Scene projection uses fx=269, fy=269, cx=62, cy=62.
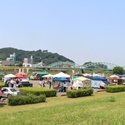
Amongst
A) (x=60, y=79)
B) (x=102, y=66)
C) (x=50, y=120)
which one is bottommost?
(x=50, y=120)

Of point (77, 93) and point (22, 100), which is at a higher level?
point (77, 93)

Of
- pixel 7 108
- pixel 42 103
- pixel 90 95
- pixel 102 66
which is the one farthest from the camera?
pixel 102 66

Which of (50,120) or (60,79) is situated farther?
(60,79)

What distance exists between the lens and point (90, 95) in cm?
2633

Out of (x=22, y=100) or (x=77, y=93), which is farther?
(x=77, y=93)

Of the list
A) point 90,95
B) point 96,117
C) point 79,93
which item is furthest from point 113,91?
point 96,117

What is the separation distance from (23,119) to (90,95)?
14.1 metres

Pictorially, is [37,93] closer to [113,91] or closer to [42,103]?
[42,103]

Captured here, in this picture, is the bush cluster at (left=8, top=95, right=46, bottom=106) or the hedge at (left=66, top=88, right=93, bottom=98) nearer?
the bush cluster at (left=8, top=95, right=46, bottom=106)

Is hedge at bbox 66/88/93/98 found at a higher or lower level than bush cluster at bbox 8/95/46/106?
higher

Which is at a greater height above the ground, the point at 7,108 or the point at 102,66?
the point at 102,66

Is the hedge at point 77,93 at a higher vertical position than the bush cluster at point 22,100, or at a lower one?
higher

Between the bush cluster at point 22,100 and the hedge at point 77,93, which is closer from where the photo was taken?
the bush cluster at point 22,100

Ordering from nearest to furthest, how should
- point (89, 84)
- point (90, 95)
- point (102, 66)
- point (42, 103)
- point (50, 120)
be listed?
point (50, 120) → point (42, 103) → point (90, 95) → point (89, 84) → point (102, 66)
